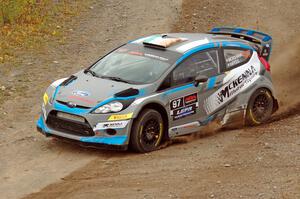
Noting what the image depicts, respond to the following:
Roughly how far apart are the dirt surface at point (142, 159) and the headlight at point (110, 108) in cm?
75

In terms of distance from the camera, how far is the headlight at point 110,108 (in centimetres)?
1057

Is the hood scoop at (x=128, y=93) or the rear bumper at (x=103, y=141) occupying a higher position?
the hood scoop at (x=128, y=93)

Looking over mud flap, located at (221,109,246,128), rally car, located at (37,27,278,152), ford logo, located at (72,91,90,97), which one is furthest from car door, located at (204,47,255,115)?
ford logo, located at (72,91,90,97)

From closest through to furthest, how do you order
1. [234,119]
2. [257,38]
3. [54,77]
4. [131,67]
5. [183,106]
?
[183,106] < [131,67] < [234,119] < [257,38] < [54,77]

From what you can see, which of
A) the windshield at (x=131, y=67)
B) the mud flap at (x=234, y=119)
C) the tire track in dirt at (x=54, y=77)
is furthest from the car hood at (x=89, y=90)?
the mud flap at (x=234, y=119)

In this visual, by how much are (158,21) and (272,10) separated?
3.75m

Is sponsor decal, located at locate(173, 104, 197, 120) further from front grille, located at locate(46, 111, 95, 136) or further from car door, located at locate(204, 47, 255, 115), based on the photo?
front grille, located at locate(46, 111, 95, 136)

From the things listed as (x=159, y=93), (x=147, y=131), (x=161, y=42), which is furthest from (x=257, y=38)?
(x=147, y=131)

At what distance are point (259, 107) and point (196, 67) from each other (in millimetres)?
1739

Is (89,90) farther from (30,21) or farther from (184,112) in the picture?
(30,21)

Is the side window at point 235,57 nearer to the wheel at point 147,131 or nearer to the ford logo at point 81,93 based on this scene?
the wheel at point 147,131

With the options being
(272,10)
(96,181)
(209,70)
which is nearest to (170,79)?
(209,70)

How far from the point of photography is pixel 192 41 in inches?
476

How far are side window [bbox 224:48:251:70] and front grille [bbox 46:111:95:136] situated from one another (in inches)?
114
